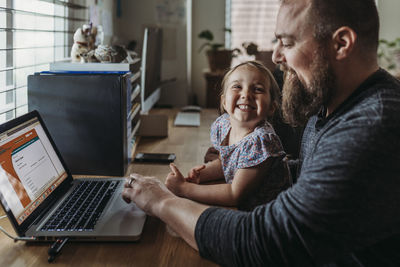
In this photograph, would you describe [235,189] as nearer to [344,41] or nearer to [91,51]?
[344,41]

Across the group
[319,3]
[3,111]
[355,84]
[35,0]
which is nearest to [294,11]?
[319,3]

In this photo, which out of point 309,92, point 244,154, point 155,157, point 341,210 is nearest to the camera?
point 341,210

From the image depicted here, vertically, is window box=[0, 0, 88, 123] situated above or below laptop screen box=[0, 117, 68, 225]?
above

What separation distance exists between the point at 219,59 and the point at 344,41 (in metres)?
2.98

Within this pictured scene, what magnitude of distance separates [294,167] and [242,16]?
312 centimetres

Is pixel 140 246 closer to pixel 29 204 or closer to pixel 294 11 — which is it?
pixel 29 204

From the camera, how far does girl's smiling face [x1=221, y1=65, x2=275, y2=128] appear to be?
1256 millimetres

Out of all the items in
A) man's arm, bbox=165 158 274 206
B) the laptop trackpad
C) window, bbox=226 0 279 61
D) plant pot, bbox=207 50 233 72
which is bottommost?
the laptop trackpad

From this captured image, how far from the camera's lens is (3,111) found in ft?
4.50

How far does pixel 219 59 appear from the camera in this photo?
373cm

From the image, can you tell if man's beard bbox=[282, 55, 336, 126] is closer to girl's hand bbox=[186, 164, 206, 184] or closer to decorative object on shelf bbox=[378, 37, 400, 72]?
girl's hand bbox=[186, 164, 206, 184]

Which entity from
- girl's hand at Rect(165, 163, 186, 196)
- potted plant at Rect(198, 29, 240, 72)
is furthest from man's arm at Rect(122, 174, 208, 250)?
potted plant at Rect(198, 29, 240, 72)

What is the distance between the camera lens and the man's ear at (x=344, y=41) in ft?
2.57

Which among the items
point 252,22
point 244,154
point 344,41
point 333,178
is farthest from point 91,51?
point 252,22
